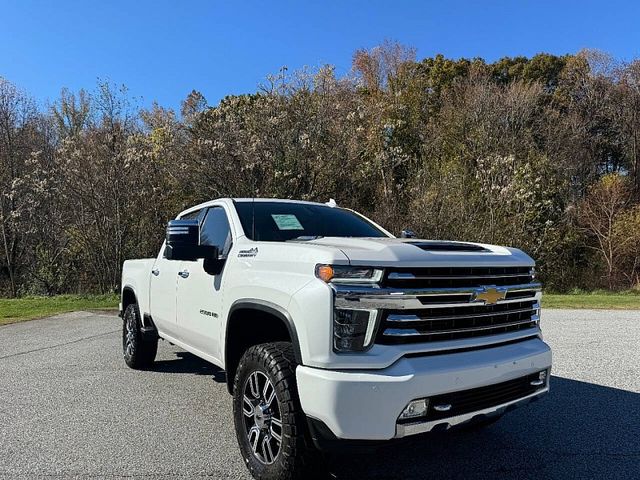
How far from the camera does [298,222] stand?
4676 millimetres

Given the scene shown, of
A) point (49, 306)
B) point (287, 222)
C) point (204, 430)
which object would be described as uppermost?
point (287, 222)

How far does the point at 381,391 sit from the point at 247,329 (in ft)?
4.68

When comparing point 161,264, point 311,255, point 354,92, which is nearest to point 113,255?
point 354,92

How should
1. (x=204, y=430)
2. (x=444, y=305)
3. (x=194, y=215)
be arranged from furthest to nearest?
(x=194, y=215) < (x=204, y=430) < (x=444, y=305)

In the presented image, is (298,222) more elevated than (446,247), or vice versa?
(298,222)

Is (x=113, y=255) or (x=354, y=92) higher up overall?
(x=354, y=92)

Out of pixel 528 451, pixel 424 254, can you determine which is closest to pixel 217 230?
pixel 424 254

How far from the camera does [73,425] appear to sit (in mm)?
4535

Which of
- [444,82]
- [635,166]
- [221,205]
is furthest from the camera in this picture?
[444,82]

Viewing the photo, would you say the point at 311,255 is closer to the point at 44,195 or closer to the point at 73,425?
the point at 73,425

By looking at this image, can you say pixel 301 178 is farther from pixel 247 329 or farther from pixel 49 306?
pixel 247 329

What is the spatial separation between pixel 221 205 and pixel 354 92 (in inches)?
711

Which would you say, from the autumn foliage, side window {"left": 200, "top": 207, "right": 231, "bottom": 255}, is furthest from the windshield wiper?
the autumn foliage

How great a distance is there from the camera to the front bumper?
280 cm
